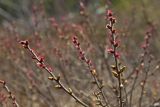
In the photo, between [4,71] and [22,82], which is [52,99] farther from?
[4,71]

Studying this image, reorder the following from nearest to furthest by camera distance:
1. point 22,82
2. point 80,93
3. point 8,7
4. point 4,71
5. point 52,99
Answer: point 80,93, point 52,99, point 22,82, point 4,71, point 8,7

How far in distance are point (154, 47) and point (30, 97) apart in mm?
3806

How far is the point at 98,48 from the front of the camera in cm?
647

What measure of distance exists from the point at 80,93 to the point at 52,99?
22.9 inches

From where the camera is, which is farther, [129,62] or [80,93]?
[129,62]

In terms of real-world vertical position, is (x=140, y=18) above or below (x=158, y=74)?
above

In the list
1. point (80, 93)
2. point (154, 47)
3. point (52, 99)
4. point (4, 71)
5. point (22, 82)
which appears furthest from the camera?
point (154, 47)

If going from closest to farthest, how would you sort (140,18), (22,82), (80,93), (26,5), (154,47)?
(80,93), (22,82), (154,47), (140,18), (26,5)

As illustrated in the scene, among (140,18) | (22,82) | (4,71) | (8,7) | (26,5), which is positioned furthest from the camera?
(8,7)

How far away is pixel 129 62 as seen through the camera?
7121mm

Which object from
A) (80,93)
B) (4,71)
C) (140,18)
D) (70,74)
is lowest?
(80,93)

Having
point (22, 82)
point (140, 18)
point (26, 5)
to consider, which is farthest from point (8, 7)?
point (22, 82)

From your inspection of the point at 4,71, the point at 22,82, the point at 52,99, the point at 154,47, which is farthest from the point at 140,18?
Answer: the point at 52,99

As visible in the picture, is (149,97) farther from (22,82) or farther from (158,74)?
(22,82)
